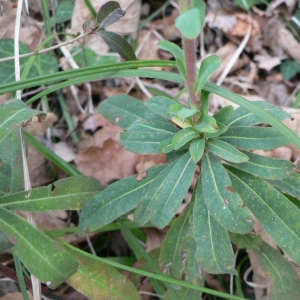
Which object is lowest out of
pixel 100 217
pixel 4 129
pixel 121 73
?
pixel 100 217

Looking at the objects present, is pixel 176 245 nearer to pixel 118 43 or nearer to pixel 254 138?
pixel 254 138

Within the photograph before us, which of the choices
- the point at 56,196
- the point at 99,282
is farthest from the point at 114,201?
the point at 99,282

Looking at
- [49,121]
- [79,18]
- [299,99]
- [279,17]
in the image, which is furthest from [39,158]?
[279,17]

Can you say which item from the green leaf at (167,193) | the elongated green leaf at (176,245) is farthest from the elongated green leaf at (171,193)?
the elongated green leaf at (176,245)

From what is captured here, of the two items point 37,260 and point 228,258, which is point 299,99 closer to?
point 228,258

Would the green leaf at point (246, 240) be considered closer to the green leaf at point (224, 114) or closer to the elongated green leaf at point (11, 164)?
the green leaf at point (224, 114)

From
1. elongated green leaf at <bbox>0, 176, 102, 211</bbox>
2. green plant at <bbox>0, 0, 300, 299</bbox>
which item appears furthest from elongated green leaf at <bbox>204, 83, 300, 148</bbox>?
elongated green leaf at <bbox>0, 176, 102, 211</bbox>

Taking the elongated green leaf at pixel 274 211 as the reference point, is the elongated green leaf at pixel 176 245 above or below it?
below
